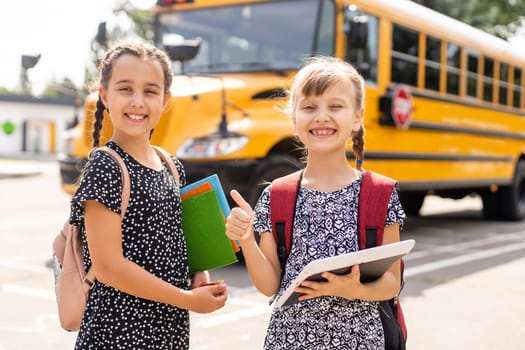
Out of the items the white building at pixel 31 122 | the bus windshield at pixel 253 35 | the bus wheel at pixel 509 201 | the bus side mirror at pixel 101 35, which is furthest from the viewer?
the white building at pixel 31 122

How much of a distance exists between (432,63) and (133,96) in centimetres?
676

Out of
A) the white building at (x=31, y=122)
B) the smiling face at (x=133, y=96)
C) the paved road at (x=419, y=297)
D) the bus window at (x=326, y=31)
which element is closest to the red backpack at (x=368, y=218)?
the smiling face at (x=133, y=96)

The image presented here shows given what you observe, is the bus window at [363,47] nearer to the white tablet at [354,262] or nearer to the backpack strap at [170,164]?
the backpack strap at [170,164]

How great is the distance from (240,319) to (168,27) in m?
3.90

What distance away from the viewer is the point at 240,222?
181 centimetres

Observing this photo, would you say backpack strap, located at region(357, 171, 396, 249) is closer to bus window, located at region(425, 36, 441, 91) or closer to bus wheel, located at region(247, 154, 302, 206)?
bus wheel, located at region(247, 154, 302, 206)

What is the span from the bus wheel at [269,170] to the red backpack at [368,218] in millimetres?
3696

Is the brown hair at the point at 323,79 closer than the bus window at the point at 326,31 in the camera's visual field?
Yes

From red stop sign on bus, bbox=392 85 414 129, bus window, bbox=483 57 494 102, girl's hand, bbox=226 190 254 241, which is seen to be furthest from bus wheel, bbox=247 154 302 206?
bus window, bbox=483 57 494 102

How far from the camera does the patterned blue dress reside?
1.88 metres

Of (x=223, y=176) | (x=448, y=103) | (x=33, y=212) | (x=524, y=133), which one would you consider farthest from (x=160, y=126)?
(x=524, y=133)

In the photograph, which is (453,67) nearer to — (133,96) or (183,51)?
(183,51)

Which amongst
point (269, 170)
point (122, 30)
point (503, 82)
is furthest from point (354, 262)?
point (122, 30)

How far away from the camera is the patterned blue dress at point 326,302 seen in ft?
6.17
